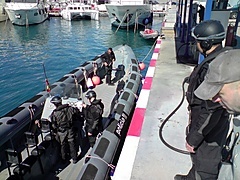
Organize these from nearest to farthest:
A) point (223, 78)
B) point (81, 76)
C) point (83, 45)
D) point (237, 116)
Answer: point (223, 78) < point (237, 116) < point (81, 76) < point (83, 45)

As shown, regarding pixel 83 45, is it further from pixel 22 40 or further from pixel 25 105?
pixel 25 105

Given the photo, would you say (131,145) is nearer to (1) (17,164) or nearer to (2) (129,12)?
(1) (17,164)

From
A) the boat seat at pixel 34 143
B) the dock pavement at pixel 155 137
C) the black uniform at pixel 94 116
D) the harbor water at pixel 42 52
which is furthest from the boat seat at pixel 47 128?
the harbor water at pixel 42 52

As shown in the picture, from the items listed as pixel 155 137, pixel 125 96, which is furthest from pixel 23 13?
pixel 155 137

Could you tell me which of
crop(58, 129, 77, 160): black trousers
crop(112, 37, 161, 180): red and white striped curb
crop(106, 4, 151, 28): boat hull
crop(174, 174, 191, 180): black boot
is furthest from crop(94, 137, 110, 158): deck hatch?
crop(106, 4, 151, 28): boat hull

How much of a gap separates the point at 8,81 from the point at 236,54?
12.5 meters

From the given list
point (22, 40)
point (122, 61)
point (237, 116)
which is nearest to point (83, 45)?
point (22, 40)

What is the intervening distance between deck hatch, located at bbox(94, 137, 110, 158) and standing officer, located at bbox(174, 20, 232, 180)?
1836 mm

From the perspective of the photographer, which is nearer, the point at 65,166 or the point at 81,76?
the point at 65,166

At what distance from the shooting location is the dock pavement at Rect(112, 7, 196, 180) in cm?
310

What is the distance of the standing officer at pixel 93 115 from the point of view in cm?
471

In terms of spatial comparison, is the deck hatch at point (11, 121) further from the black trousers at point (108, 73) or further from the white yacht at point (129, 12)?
the white yacht at point (129, 12)

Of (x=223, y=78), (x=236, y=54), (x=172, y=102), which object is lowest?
(x=172, y=102)

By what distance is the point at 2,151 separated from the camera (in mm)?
4902
